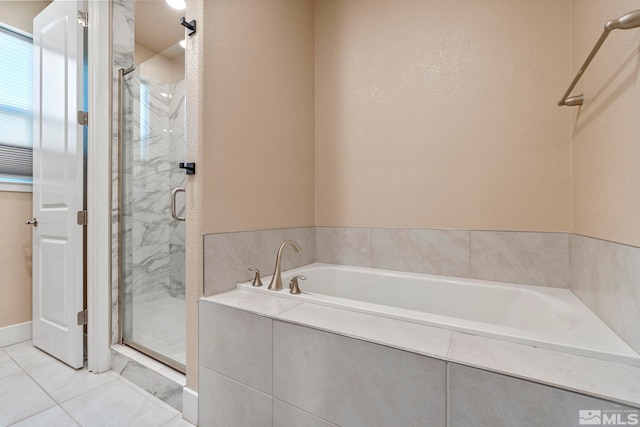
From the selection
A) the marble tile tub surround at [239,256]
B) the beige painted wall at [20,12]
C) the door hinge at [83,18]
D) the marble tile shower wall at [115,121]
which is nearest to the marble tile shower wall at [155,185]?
the marble tile shower wall at [115,121]

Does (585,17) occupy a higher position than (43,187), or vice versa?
(585,17)

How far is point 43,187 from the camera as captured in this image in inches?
74.0

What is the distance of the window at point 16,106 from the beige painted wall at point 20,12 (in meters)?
0.06

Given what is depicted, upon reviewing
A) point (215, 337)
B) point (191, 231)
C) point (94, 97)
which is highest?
point (94, 97)

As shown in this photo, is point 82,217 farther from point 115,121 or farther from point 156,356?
point 156,356

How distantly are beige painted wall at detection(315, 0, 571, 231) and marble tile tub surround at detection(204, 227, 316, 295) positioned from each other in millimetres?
439

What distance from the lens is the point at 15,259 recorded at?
2061 millimetres

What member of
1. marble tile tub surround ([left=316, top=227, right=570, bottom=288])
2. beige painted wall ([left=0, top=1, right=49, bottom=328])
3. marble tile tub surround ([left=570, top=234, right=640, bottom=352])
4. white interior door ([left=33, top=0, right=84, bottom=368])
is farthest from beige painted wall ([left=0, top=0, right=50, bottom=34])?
marble tile tub surround ([left=570, top=234, right=640, bottom=352])

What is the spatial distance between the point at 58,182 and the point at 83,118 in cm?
45

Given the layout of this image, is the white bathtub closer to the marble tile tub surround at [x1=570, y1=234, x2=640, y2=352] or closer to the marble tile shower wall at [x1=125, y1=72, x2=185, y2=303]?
the marble tile tub surround at [x1=570, y1=234, x2=640, y2=352]

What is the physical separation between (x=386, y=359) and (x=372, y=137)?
1379 millimetres

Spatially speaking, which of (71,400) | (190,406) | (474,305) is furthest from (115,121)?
A: (474,305)

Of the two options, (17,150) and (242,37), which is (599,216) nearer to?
(242,37)

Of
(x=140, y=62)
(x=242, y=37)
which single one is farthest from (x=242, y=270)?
(x=140, y=62)
